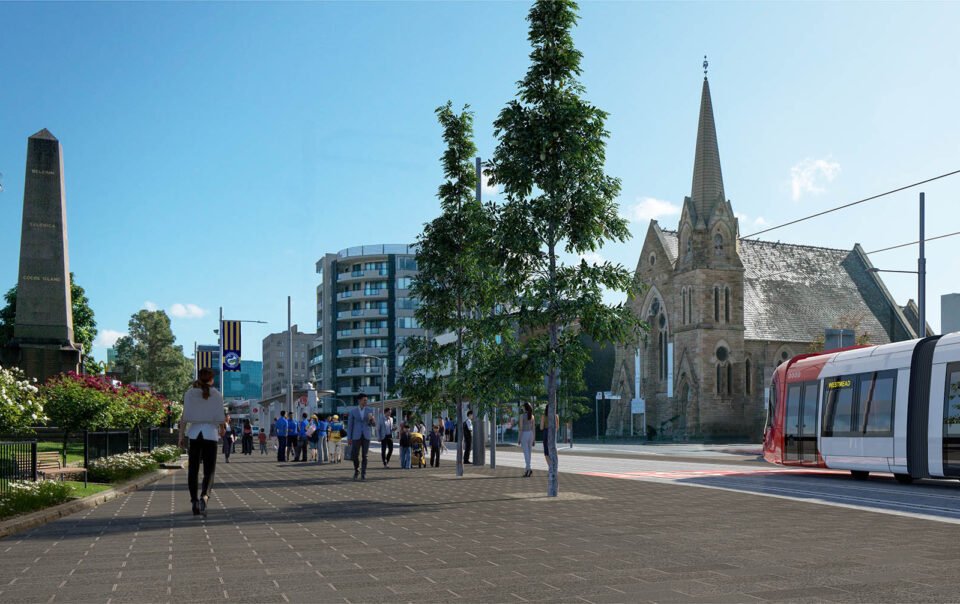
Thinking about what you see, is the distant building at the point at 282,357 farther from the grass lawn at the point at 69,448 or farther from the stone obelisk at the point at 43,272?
the stone obelisk at the point at 43,272

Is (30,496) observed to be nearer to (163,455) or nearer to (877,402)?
(163,455)

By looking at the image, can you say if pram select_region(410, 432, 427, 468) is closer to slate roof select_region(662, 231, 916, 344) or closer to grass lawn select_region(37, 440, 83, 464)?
grass lawn select_region(37, 440, 83, 464)

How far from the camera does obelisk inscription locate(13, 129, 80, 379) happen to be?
26141 millimetres

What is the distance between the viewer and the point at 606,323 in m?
14.6

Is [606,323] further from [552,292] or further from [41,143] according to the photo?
[41,143]

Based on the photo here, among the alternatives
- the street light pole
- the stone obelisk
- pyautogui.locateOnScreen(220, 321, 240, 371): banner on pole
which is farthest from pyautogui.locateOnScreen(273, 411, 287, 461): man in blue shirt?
the street light pole

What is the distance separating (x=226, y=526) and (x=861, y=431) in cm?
1498

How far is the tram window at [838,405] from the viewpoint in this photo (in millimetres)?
20438

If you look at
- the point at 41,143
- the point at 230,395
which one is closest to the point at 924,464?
the point at 41,143

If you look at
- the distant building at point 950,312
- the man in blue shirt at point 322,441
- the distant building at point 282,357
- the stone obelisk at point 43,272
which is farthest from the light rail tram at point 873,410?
the distant building at point 282,357

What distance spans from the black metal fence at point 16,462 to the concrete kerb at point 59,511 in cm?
77

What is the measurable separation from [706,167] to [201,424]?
202ft

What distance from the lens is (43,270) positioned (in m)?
26.2

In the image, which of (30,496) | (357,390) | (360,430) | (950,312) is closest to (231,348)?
(360,430)
